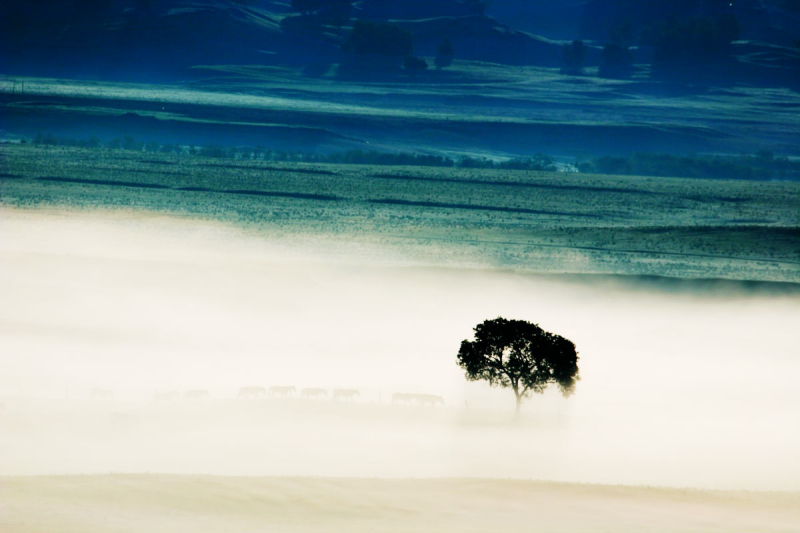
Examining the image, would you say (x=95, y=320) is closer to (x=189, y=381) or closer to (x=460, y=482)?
(x=189, y=381)

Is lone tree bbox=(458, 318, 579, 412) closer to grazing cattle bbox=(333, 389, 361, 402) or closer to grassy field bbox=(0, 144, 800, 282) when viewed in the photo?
grazing cattle bbox=(333, 389, 361, 402)

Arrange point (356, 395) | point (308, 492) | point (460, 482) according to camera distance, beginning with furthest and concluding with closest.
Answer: point (356, 395)
point (460, 482)
point (308, 492)

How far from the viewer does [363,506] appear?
95.3ft

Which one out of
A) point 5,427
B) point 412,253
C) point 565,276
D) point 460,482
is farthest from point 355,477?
point 412,253

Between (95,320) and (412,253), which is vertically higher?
(412,253)

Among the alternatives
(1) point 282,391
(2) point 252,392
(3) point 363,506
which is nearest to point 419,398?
(1) point 282,391

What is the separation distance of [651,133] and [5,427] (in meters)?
167

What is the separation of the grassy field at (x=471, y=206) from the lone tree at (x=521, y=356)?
135 ft

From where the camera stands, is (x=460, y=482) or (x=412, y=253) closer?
(x=460, y=482)

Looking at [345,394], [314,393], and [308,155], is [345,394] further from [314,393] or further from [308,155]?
[308,155]

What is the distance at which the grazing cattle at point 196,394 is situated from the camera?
43.1 metres

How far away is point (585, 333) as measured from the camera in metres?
60.9

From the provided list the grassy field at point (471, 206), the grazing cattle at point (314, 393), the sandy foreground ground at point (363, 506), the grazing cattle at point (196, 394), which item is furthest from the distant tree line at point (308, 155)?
the sandy foreground ground at point (363, 506)

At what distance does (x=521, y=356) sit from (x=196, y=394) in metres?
9.27
